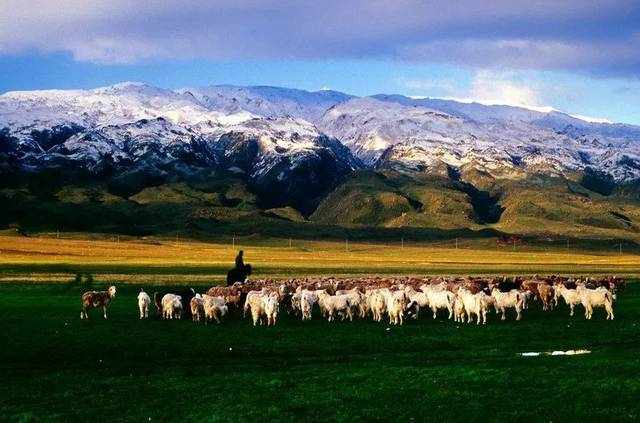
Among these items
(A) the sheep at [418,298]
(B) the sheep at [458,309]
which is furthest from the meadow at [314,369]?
(A) the sheep at [418,298]

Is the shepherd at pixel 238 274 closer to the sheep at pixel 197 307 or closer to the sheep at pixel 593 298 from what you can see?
the sheep at pixel 197 307

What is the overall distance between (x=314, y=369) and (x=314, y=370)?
0.22m

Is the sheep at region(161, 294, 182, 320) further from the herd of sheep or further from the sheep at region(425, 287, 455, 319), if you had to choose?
the sheep at region(425, 287, 455, 319)

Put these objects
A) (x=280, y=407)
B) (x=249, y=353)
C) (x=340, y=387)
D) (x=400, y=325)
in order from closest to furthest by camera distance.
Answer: (x=280, y=407)
(x=340, y=387)
(x=249, y=353)
(x=400, y=325)

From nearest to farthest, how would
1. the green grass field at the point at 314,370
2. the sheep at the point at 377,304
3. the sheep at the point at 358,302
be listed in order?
the green grass field at the point at 314,370 → the sheep at the point at 377,304 → the sheep at the point at 358,302

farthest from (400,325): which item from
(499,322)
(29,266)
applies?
(29,266)

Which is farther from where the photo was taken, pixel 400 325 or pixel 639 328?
pixel 400 325

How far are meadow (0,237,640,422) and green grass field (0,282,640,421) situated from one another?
52 millimetres

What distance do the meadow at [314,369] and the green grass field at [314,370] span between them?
0.17 feet

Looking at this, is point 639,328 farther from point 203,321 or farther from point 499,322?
point 203,321

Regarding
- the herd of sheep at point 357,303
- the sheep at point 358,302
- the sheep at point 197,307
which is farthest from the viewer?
the sheep at point 358,302

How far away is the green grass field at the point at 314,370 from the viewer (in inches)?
757

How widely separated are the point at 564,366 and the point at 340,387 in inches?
275

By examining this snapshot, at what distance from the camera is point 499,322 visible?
37.5 m
